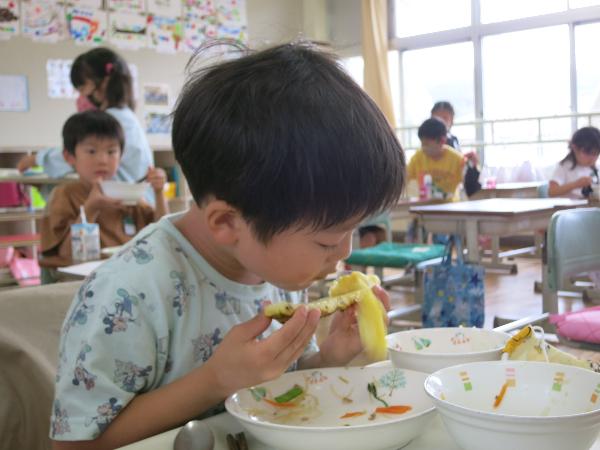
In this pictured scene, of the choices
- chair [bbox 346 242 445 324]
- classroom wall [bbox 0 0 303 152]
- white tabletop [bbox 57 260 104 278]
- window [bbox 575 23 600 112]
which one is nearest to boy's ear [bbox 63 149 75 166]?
white tabletop [bbox 57 260 104 278]

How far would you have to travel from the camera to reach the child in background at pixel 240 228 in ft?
2.70

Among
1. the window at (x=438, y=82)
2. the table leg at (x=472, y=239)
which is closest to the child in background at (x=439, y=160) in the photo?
the table leg at (x=472, y=239)

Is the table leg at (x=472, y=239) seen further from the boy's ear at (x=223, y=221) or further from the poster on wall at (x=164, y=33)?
the poster on wall at (x=164, y=33)

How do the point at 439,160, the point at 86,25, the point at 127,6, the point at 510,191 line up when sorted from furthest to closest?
the point at 127,6, the point at 86,25, the point at 510,191, the point at 439,160

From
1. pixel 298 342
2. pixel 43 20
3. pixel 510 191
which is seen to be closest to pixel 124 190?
pixel 298 342

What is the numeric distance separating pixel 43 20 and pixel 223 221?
638 centimetres

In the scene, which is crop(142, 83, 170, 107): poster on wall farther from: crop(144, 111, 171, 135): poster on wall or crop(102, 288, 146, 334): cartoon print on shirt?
crop(102, 288, 146, 334): cartoon print on shirt

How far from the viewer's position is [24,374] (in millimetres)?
1114

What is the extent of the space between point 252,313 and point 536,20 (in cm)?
738

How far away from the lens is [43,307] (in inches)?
47.3

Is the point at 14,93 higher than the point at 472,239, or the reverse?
the point at 14,93

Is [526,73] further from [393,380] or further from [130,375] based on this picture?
[130,375]

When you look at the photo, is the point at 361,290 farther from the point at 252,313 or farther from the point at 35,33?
the point at 35,33

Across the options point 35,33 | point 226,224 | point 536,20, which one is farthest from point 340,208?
point 536,20
